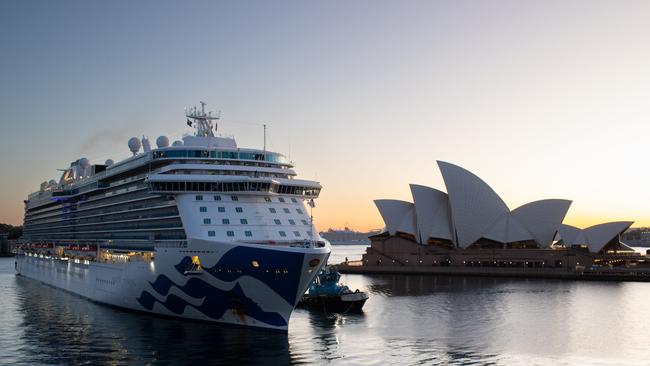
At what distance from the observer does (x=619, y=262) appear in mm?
87250

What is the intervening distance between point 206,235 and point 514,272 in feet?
202

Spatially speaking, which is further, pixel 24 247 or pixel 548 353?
pixel 24 247

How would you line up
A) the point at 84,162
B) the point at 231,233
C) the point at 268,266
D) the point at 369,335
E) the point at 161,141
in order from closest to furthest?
the point at 268,266, the point at 231,233, the point at 369,335, the point at 161,141, the point at 84,162

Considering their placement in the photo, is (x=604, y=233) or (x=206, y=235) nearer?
(x=206, y=235)

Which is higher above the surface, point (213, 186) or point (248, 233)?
point (213, 186)

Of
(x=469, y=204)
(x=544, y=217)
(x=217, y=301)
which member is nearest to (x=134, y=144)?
(x=217, y=301)

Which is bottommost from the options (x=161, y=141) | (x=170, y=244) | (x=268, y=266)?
(x=268, y=266)

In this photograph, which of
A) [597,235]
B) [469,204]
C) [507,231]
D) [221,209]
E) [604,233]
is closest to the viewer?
[221,209]

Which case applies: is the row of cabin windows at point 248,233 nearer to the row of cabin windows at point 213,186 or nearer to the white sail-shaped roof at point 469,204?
the row of cabin windows at point 213,186

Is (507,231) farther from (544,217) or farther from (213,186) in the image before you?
(213,186)

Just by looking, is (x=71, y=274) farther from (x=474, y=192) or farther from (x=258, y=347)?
(x=474, y=192)

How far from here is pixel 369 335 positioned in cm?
3609

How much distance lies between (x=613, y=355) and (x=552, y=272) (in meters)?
54.1

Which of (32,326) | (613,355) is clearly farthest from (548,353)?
(32,326)
